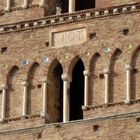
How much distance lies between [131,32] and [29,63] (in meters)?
2.37

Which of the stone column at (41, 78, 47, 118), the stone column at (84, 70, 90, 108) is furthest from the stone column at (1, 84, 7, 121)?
the stone column at (84, 70, 90, 108)

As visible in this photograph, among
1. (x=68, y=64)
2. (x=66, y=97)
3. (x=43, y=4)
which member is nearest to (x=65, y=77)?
(x=68, y=64)

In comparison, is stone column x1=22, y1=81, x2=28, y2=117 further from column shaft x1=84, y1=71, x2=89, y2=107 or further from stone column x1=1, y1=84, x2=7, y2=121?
column shaft x1=84, y1=71, x2=89, y2=107

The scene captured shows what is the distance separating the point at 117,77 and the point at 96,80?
0.47 m

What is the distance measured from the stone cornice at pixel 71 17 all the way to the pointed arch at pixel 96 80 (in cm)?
93

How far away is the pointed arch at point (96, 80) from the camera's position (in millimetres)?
40594

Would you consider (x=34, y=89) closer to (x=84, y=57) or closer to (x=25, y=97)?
(x=25, y=97)

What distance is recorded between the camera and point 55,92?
41.5 metres

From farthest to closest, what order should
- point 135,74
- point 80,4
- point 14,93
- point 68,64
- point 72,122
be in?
1. point 80,4
2. point 14,93
3. point 68,64
4. point 135,74
5. point 72,122

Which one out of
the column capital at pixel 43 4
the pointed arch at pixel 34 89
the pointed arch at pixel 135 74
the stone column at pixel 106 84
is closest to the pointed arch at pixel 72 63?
the pointed arch at pixel 34 89

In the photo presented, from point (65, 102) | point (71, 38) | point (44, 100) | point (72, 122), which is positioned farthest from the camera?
point (71, 38)

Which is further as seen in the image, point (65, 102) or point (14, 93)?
point (14, 93)

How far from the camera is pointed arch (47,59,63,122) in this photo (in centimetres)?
4112

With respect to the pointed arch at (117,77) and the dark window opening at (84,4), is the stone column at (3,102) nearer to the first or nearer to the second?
the pointed arch at (117,77)
